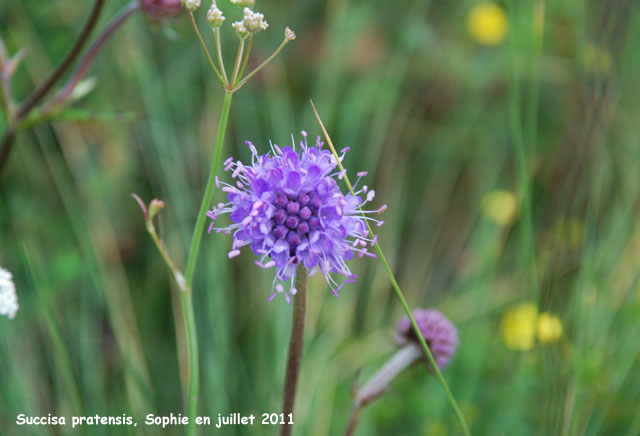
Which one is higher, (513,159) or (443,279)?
(513,159)

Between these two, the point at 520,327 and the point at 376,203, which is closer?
the point at 520,327

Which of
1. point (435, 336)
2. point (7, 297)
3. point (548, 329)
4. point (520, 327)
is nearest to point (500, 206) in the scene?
point (520, 327)

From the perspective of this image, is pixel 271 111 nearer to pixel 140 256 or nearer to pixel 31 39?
pixel 140 256

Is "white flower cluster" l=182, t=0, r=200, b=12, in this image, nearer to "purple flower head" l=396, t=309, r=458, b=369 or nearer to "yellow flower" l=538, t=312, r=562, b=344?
"purple flower head" l=396, t=309, r=458, b=369

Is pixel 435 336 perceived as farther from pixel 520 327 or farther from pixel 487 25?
pixel 487 25

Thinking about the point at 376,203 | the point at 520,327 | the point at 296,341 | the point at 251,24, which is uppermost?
the point at 251,24

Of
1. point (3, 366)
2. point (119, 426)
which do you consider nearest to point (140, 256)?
point (3, 366)
